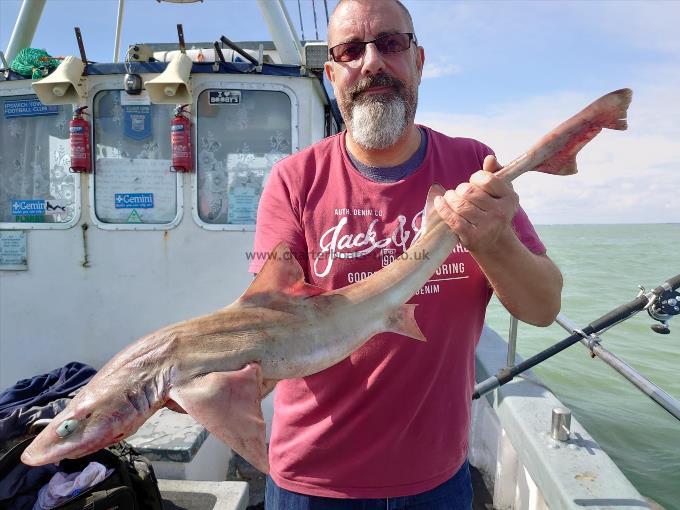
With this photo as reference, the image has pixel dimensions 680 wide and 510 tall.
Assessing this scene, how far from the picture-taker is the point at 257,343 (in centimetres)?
163

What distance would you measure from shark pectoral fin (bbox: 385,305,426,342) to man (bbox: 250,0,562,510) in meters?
0.16

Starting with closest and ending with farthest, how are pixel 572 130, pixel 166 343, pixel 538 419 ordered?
pixel 166 343, pixel 572 130, pixel 538 419

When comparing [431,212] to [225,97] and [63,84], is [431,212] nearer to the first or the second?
[225,97]

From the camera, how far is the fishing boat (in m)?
4.58

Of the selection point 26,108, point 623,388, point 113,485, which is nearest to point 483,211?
point 113,485

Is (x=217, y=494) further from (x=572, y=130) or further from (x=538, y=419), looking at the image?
(x=572, y=130)

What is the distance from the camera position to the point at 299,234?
6.66ft

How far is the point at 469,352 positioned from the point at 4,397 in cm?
356

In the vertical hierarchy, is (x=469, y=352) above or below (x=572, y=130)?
below

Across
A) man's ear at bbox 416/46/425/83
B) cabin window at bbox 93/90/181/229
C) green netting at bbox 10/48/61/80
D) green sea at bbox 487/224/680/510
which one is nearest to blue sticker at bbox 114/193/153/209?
cabin window at bbox 93/90/181/229

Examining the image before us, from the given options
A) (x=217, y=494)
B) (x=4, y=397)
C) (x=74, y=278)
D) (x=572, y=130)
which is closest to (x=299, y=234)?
(x=572, y=130)

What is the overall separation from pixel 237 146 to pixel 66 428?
359 centimetres

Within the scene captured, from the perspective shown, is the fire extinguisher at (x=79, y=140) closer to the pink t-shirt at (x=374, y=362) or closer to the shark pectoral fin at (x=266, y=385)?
the pink t-shirt at (x=374, y=362)

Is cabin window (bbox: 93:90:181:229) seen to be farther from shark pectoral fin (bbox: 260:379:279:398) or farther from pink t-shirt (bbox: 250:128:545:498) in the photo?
shark pectoral fin (bbox: 260:379:279:398)
